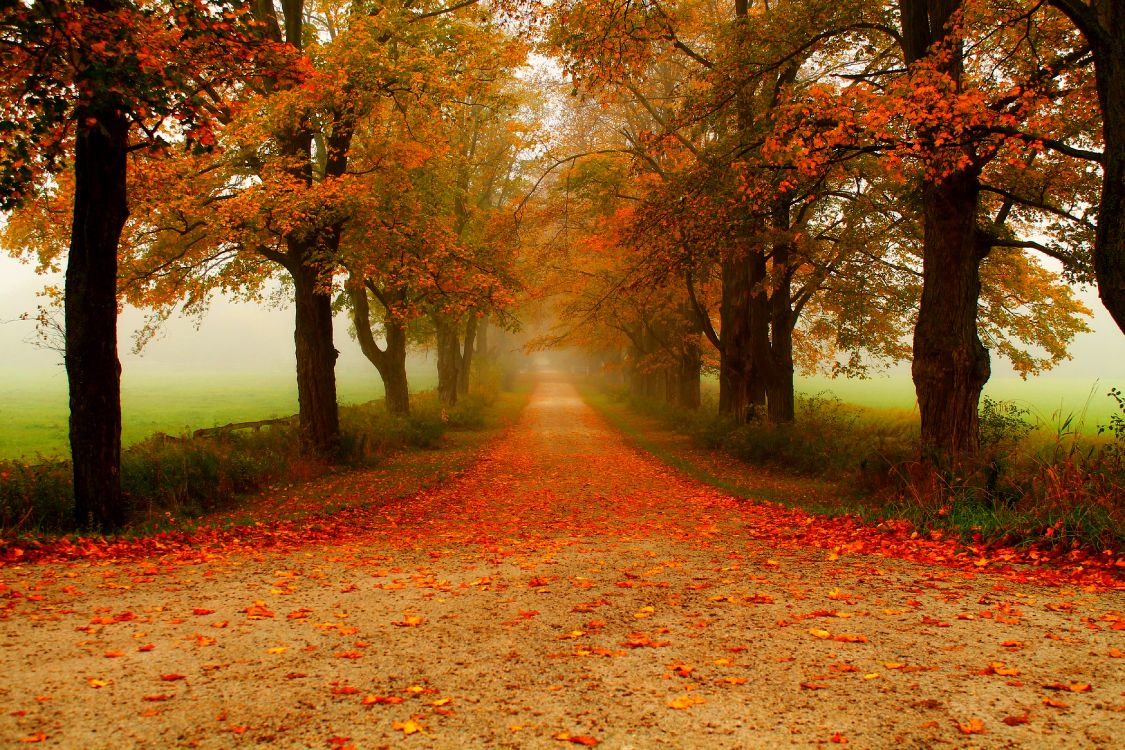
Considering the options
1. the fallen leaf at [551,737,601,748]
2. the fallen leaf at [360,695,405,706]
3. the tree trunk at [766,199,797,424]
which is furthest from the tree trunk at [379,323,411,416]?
the fallen leaf at [551,737,601,748]

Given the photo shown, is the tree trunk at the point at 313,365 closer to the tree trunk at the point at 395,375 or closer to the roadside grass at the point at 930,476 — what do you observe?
the tree trunk at the point at 395,375

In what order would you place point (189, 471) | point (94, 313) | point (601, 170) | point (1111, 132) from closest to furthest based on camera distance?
1. point (1111, 132)
2. point (94, 313)
3. point (189, 471)
4. point (601, 170)

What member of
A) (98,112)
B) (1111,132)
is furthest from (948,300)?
(98,112)

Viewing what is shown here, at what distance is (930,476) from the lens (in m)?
9.13

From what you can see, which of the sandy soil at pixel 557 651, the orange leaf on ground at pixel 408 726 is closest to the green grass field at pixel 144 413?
the sandy soil at pixel 557 651

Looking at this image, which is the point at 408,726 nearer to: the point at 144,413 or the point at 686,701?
the point at 686,701

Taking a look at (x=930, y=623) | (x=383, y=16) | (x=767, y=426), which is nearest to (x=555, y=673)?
(x=930, y=623)

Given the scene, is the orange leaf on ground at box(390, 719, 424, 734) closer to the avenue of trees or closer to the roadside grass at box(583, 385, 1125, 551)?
the avenue of trees

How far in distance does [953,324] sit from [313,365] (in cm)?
1229

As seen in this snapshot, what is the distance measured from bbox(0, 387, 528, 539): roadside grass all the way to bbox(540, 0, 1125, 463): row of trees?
23.4 ft

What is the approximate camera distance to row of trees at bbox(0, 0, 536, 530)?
6.57 metres

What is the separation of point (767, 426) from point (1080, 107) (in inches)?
351

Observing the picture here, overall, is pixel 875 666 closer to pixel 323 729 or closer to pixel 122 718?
pixel 323 729

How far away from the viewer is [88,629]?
176 inches
